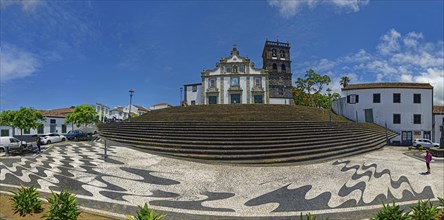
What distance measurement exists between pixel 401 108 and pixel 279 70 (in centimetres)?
2380

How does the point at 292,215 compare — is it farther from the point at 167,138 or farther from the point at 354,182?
the point at 167,138

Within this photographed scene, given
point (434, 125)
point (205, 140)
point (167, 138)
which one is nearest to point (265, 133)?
point (205, 140)

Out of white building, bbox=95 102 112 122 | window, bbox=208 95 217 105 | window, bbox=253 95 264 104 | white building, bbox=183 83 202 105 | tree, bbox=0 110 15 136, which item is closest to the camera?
tree, bbox=0 110 15 136

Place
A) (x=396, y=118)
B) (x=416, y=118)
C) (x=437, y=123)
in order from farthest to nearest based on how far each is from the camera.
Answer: (x=437, y=123) → (x=396, y=118) → (x=416, y=118)

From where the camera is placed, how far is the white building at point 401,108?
3191 centimetres

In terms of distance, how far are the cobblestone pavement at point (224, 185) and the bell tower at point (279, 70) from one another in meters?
34.4

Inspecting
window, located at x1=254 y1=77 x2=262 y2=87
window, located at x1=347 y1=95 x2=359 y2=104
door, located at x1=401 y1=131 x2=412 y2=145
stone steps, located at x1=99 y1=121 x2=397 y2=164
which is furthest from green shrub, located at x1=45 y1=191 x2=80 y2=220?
window, located at x1=254 y1=77 x2=262 y2=87

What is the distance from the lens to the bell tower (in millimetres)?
47625

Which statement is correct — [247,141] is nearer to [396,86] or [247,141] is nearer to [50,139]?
[50,139]

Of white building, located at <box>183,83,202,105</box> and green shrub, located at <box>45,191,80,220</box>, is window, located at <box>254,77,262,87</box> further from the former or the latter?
green shrub, located at <box>45,191,80,220</box>

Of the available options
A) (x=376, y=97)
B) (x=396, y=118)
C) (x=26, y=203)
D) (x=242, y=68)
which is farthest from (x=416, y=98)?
(x=26, y=203)

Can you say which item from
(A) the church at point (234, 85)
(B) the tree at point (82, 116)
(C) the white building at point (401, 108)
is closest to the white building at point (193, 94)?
(A) the church at point (234, 85)

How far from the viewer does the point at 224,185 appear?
973 centimetres

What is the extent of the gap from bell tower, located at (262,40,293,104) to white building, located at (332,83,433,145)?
51.1 ft
